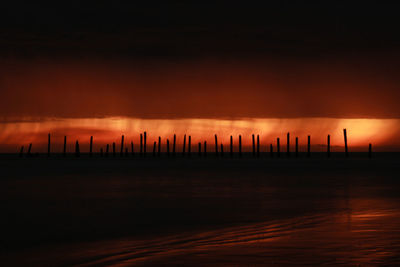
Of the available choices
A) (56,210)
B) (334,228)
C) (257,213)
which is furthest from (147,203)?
(334,228)

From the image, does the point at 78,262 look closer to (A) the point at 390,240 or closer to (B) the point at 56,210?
(A) the point at 390,240

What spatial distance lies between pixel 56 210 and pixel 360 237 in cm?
1074

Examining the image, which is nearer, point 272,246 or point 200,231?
point 272,246

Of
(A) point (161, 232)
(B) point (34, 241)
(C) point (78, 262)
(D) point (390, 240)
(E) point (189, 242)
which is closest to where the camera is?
(C) point (78, 262)

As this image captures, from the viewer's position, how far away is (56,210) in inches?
763

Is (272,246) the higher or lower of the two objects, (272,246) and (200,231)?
the lower

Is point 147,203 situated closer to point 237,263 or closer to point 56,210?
point 56,210

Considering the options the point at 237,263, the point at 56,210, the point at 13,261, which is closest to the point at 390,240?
the point at 237,263

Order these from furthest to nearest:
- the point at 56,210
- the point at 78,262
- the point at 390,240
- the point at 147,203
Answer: the point at 147,203 → the point at 56,210 → the point at 390,240 → the point at 78,262

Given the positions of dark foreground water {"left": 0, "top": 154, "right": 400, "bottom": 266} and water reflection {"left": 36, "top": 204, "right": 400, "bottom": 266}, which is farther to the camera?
dark foreground water {"left": 0, "top": 154, "right": 400, "bottom": 266}

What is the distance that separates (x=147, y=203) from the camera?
22297 mm

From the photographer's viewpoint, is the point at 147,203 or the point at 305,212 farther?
the point at 147,203

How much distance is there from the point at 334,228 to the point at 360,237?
174 cm

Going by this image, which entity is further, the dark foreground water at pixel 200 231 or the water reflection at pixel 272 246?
the dark foreground water at pixel 200 231
